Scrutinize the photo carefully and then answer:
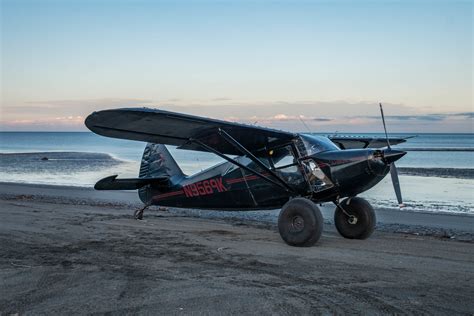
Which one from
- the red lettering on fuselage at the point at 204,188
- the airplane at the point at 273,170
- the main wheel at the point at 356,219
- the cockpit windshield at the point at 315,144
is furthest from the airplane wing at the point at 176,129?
the main wheel at the point at 356,219

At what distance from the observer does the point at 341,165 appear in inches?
371

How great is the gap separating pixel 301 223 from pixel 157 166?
5190 millimetres

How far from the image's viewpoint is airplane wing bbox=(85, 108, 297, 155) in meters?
8.80

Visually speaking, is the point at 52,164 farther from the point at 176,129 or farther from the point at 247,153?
the point at 247,153

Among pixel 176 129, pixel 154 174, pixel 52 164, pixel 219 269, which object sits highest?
pixel 176 129

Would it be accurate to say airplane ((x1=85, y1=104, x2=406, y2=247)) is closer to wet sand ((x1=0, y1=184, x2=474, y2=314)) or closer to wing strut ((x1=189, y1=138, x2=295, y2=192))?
wing strut ((x1=189, y1=138, x2=295, y2=192))

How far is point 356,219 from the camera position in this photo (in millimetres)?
10258

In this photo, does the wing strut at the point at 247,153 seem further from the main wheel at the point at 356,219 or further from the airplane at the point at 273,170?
the main wheel at the point at 356,219

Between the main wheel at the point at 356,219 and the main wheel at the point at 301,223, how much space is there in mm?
1292

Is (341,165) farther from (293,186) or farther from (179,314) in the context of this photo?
(179,314)

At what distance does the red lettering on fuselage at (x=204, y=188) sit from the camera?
37.3ft

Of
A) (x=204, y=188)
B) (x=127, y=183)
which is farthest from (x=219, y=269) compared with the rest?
(x=127, y=183)

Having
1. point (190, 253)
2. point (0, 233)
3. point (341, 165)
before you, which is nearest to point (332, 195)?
point (341, 165)

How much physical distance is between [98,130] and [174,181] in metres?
3.64
